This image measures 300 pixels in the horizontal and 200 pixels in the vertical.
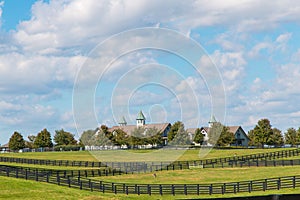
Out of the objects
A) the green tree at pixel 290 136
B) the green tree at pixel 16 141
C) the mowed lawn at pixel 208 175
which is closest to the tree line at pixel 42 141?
the green tree at pixel 16 141

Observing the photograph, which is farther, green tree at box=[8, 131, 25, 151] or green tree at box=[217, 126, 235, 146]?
green tree at box=[8, 131, 25, 151]

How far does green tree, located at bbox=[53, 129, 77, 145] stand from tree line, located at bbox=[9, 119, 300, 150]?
12.5 m

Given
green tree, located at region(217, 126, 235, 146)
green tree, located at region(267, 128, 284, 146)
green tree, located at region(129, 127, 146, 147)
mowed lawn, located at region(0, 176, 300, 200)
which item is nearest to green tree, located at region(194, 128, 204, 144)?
green tree, located at region(217, 126, 235, 146)

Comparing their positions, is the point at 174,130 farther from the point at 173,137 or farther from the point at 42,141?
the point at 42,141

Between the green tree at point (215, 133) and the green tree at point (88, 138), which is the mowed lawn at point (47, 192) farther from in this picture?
the green tree at point (88, 138)

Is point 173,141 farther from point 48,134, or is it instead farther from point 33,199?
point 33,199

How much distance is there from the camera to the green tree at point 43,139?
14000 cm

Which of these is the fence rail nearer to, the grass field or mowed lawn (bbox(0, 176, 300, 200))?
the grass field

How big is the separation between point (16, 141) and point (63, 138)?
22525 mm

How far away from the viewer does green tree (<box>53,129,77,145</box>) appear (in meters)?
156

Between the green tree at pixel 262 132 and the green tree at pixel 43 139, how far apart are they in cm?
5786

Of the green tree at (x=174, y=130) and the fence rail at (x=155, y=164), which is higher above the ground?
the green tree at (x=174, y=130)

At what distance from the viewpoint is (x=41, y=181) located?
42594 millimetres

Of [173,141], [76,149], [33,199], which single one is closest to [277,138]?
[173,141]
